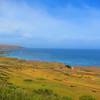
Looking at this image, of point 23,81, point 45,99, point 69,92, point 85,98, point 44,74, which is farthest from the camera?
point 44,74

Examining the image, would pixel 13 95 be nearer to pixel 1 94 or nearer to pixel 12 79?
pixel 1 94

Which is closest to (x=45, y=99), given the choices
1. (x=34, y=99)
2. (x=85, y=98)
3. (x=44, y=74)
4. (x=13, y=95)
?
(x=34, y=99)

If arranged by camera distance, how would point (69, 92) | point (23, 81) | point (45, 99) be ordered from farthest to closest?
point (23, 81) → point (69, 92) → point (45, 99)

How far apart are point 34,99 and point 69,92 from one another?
37.2 ft

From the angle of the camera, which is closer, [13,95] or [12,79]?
[13,95]

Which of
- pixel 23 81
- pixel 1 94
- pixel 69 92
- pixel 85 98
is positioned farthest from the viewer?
pixel 23 81

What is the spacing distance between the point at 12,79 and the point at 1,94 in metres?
16.7

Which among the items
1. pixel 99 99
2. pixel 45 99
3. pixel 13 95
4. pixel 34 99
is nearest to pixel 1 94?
pixel 13 95

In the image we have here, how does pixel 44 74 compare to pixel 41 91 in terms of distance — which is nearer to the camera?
pixel 41 91

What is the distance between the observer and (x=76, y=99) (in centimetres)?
2200

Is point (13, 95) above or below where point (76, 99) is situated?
above

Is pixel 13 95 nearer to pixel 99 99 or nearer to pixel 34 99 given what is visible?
pixel 34 99

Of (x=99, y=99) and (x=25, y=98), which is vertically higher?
(x=25, y=98)

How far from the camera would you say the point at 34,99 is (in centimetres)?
1366
